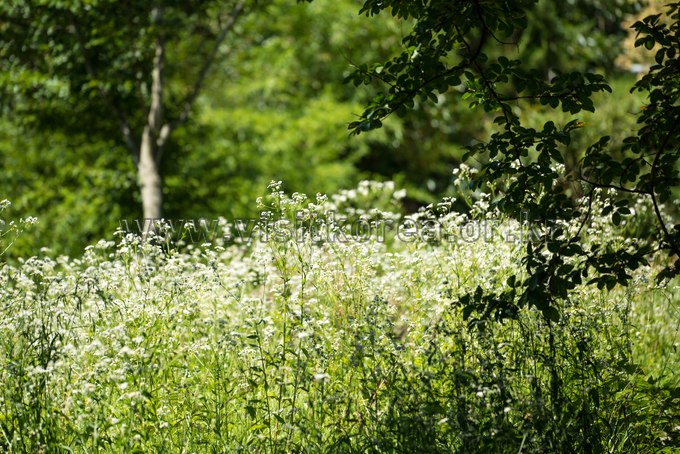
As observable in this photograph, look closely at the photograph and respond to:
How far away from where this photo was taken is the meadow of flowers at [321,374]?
248 cm

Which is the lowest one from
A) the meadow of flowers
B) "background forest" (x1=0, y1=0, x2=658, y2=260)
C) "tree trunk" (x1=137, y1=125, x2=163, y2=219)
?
the meadow of flowers

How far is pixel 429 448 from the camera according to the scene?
7.66 ft

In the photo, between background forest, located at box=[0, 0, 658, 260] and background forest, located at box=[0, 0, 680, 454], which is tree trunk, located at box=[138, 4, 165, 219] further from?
background forest, located at box=[0, 0, 658, 260]

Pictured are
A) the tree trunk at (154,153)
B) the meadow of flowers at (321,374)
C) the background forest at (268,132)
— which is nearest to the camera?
the meadow of flowers at (321,374)

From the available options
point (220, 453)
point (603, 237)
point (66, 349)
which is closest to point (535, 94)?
point (603, 237)

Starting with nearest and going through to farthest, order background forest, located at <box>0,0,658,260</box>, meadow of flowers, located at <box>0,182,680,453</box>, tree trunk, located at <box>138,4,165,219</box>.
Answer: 1. meadow of flowers, located at <box>0,182,680,453</box>
2. tree trunk, located at <box>138,4,165,219</box>
3. background forest, located at <box>0,0,658,260</box>

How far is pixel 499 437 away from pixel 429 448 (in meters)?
0.32

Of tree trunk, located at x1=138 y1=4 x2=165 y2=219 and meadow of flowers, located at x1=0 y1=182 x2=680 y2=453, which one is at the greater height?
tree trunk, located at x1=138 y1=4 x2=165 y2=219

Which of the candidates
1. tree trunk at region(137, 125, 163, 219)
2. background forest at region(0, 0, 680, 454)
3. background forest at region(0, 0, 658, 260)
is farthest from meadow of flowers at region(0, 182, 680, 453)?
tree trunk at region(137, 125, 163, 219)

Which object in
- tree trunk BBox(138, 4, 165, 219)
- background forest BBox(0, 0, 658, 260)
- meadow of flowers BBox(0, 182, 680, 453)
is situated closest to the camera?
meadow of flowers BBox(0, 182, 680, 453)

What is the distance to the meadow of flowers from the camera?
97.7 inches

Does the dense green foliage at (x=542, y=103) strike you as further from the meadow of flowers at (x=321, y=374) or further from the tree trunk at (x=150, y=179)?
the tree trunk at (x=150, y=179)

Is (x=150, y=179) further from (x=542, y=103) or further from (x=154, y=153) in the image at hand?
(x=542, y=103)

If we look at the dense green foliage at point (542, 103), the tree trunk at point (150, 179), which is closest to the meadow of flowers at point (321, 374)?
the dense green foliage at point (542, 103)
